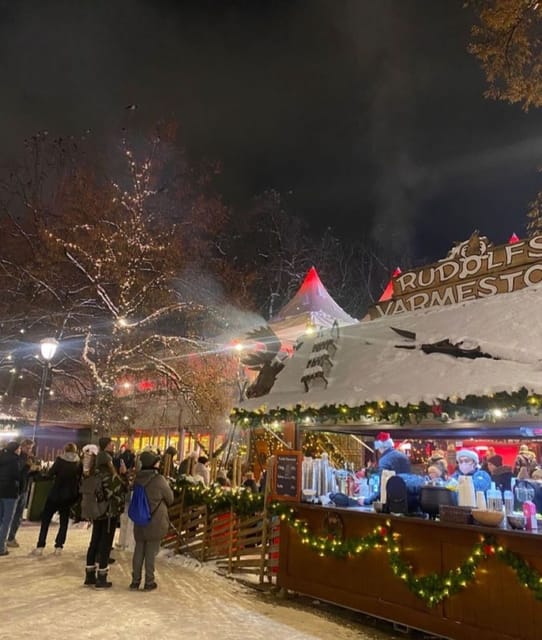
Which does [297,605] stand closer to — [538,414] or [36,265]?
[538,414]

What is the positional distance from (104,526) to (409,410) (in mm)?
3926

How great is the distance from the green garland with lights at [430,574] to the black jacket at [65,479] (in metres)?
3.89

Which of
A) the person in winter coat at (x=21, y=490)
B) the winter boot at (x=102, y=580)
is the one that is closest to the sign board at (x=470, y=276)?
the winter boot at (x=102, y=580)

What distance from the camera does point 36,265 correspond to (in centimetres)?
1611

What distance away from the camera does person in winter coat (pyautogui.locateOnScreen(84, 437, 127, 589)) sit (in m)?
6.01

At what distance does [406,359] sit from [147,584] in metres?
4.06

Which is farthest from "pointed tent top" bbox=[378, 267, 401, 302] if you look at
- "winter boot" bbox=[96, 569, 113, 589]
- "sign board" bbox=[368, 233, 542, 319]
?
"winter boot" bbox=[96, 569, 113, 589]

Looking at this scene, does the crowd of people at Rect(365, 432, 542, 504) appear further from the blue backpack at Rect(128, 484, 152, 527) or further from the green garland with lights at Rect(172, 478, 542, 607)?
the blue backpack at Rect(128, 484, 152, 527)

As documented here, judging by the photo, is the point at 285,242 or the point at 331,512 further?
the point at 285,242

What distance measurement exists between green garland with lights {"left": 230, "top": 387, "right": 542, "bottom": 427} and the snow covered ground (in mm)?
2094

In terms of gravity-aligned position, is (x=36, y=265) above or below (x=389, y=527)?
above

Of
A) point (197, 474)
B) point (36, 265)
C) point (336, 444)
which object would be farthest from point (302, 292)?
point (36, 265)

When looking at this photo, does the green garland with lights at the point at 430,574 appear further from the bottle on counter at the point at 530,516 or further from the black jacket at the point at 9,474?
the black jacket at the point at 9,474

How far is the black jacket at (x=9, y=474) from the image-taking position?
7.62m
